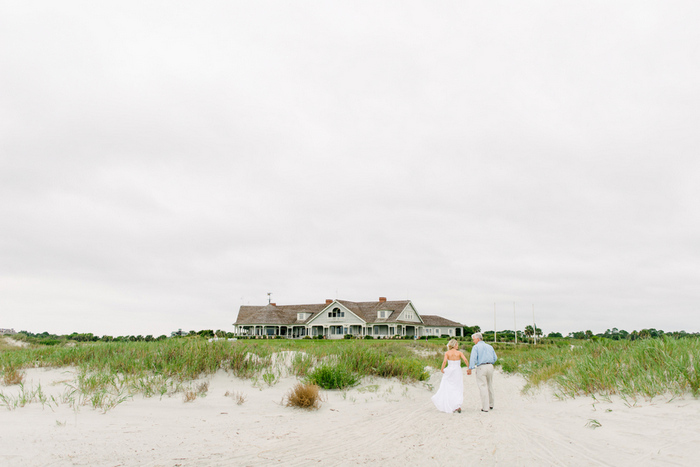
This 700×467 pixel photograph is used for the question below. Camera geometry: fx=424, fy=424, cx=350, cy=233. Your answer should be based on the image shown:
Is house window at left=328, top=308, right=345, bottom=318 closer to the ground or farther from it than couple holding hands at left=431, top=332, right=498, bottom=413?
farther from it

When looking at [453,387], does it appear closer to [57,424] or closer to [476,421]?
[476,421]

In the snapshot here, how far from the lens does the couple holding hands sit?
10.6 metres

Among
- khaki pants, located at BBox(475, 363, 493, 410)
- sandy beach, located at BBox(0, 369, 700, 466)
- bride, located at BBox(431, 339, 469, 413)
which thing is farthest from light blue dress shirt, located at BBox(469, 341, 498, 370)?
sandy beach, located at BBox(0, 369, 700, 466)

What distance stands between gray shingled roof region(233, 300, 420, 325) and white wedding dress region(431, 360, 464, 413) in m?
48.5

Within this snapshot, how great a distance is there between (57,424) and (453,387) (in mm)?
8345

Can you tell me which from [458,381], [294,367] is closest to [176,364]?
[294,367]

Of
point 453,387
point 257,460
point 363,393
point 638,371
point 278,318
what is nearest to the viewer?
point 257,460

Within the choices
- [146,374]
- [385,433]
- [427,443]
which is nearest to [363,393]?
[385,433]

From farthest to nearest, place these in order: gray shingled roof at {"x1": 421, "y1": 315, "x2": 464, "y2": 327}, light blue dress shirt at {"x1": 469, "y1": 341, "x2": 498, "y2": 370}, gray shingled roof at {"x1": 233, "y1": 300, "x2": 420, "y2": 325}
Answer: gray shingled roof at {"x1": 421, "y1": 315, "x2": 464, "y2": 327}, gray shingled roof at {"x1": 233, "y1": 300, "x2": 420, "y2": 325}, light blue dress shirt at {"x1": 469, "y1": 341, "x2": 498, "y2": 370}

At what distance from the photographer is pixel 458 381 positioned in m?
10.8

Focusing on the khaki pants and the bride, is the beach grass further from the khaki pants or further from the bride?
the bride

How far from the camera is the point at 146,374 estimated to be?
1073 cm

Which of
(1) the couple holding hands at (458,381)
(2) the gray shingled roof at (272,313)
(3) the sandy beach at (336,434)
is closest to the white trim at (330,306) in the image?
(2) the gray shingled roof at (272,313)

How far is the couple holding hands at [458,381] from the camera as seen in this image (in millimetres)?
10577
